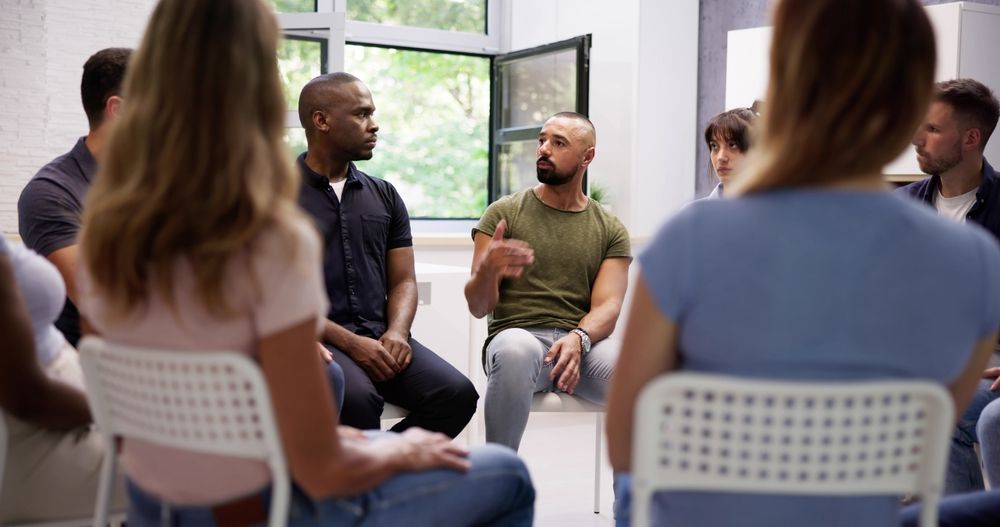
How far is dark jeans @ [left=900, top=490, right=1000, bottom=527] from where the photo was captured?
1.39 m

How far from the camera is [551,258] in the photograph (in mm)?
2984

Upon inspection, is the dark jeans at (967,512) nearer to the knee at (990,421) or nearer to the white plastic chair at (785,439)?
the white plastic chair at (785,439)

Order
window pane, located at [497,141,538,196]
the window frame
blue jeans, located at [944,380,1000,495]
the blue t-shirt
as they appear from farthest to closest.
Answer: window pane, located at [497,141,538,196]
the window frame
blue jeans, located at [944,380,1000,495]
the blue t-shirt

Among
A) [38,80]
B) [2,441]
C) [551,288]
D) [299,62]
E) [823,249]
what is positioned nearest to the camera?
[823,249]

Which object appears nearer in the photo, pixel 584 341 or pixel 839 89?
pixel 839 89

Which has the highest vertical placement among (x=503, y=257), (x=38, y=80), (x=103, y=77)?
(x=38, y=80)

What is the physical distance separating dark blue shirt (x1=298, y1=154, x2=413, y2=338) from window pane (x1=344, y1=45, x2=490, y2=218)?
2.94 m

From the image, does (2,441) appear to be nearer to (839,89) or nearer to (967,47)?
(839,89)

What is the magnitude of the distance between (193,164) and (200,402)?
288mm

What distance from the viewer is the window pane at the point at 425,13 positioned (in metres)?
5.82

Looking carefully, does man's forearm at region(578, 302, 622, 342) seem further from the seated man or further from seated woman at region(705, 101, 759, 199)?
the seated man

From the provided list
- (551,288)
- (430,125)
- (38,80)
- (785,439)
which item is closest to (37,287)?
(785,439)

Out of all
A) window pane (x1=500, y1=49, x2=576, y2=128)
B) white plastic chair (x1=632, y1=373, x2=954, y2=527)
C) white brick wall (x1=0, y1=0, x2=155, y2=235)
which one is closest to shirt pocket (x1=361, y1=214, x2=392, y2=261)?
white plastic chair (x1=632, y1=373, x2=954, y2=527)

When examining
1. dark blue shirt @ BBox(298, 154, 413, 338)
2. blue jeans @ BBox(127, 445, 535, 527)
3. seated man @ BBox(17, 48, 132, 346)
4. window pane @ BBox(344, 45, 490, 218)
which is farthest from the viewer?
window pane @ BBox(344, 45, 490, 218)
